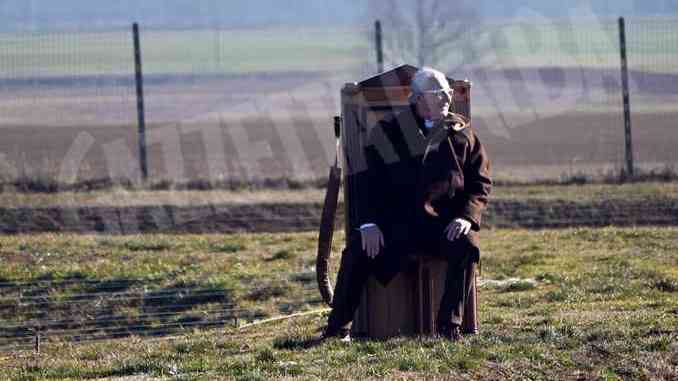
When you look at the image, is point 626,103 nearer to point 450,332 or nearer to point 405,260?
point 405,260

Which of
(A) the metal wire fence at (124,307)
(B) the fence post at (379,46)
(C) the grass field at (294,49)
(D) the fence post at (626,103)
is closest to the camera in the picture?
(A) the metal wire fence at (124,307)

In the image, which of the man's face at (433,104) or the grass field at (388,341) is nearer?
the grass field at (388,341)

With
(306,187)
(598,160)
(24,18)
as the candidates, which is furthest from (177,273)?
(24,18)

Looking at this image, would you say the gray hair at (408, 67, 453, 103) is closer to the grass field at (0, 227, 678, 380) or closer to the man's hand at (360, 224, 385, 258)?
the man's hand at (360, 224, 385, 258)

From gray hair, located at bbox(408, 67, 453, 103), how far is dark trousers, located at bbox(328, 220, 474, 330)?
0.79 m

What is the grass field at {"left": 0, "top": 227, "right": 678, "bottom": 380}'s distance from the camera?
794cm

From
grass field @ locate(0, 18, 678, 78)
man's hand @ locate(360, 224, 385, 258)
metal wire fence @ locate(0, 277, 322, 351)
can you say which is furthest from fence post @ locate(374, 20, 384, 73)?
man's hand @ locate(360, 224, 385, 258)

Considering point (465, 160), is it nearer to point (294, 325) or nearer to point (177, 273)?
point (294, 325)

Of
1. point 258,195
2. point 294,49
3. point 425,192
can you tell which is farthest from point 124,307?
point 294,49

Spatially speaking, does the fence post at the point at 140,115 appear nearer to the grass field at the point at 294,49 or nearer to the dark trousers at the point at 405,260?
the grass field at the point at 294,49

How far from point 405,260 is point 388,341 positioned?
1.70ft

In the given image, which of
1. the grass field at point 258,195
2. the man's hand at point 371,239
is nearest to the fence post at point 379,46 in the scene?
the grass field at point 258,195

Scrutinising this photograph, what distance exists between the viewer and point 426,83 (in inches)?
336

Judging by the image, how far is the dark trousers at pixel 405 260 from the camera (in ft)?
28.1
